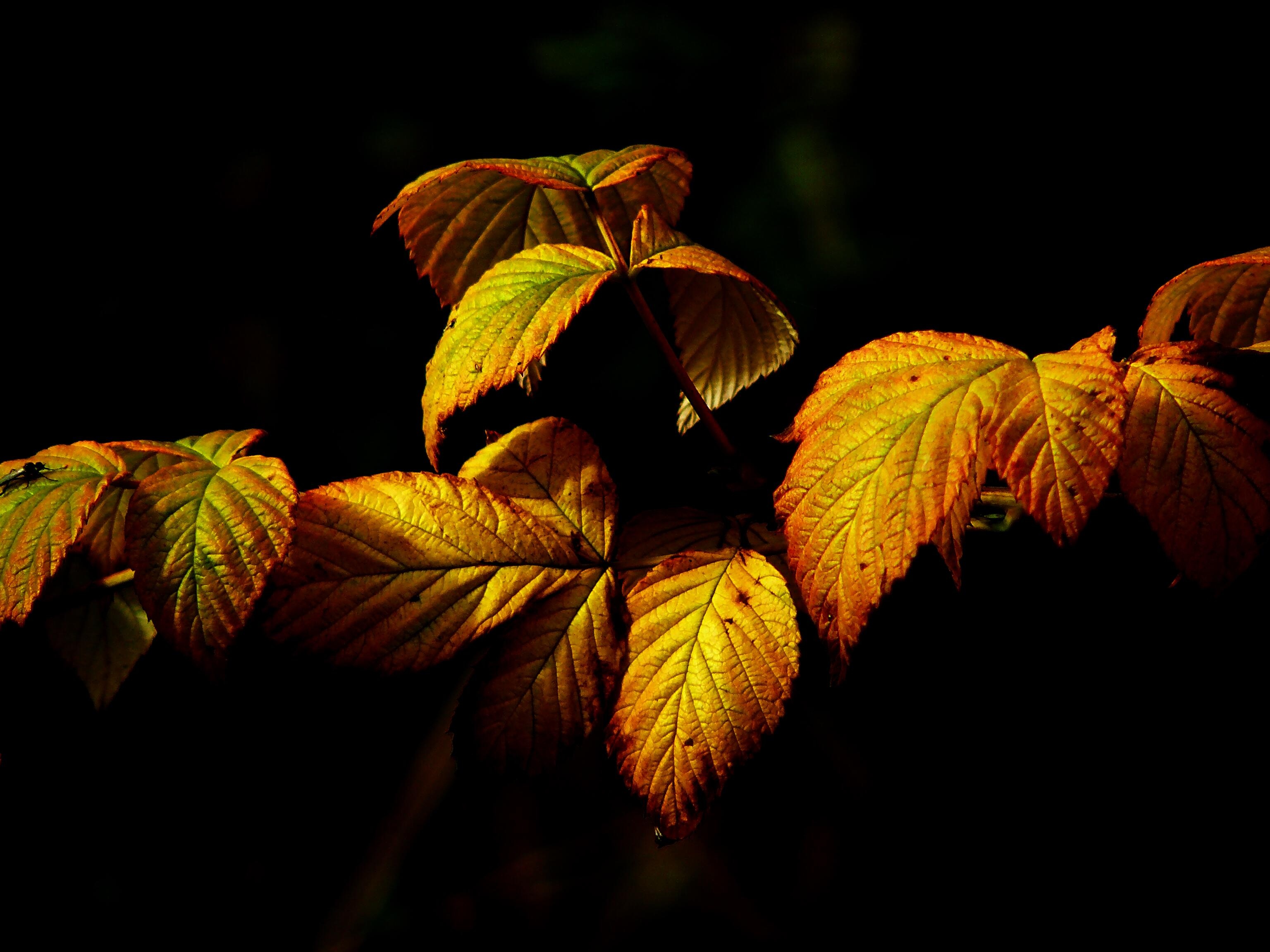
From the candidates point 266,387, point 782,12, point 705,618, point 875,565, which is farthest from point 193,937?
point 782,12

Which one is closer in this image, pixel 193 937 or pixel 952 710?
pixel 952 710

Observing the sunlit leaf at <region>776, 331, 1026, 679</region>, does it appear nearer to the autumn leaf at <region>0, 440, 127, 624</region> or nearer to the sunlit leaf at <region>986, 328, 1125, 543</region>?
the sunlit leaf at <region>986, 328, 1125, 543</region>

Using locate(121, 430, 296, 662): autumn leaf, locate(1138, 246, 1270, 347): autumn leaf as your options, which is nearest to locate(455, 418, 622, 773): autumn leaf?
locate(121, 430, 296, 662): autumn leaf

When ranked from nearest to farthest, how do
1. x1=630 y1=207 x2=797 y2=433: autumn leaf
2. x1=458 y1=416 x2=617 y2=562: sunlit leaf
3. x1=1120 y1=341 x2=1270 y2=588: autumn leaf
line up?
x1=1120 y1=341 x2=1270 y2=588: autumn leaf, x1=458 y1=416 x2=617 y2=562: sunlit leaf, x1=630 y1=207 x2=797 y2=433: autumn leaf

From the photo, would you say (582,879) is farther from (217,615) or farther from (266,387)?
(266,387)

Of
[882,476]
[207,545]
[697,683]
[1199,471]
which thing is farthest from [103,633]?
[1199,471]

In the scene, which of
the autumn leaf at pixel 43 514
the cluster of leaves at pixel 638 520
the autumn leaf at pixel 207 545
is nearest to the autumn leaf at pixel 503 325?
the cluster of leaves at pixel 638 520

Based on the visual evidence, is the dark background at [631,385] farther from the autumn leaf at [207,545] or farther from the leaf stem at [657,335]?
the autumn leaf at [207,545]
